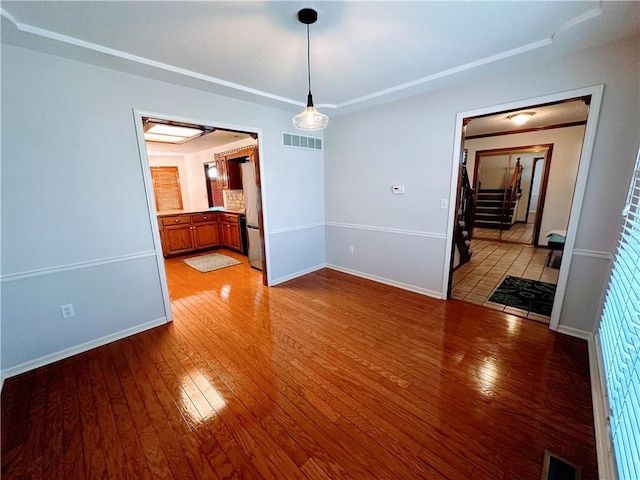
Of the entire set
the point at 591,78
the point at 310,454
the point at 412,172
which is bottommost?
the point at 310,454

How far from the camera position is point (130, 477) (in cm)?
131

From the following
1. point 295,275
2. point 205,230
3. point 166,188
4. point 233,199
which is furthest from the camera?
point 166,188

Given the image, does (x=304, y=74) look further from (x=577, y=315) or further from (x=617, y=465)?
(x=577, y=315)

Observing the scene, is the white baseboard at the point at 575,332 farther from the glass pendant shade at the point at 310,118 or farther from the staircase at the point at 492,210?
the staircase at the point at 492,210

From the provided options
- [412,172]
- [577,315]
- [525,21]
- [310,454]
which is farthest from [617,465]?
[412,172]

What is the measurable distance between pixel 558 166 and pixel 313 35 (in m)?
5.68

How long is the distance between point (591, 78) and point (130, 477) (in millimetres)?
4098

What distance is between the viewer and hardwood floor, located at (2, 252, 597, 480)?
1.37 metres

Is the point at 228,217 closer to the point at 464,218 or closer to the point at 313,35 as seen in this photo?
the point at 313,35

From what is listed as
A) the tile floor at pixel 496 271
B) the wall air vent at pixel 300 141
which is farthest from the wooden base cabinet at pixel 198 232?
the tile floor at pixel 496 271

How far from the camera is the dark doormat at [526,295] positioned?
2.93 m

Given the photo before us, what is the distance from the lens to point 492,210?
7219 millimetres

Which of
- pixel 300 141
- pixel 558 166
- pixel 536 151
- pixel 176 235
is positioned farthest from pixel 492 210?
pixel 176 235

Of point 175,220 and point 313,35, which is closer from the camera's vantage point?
point 313,35
